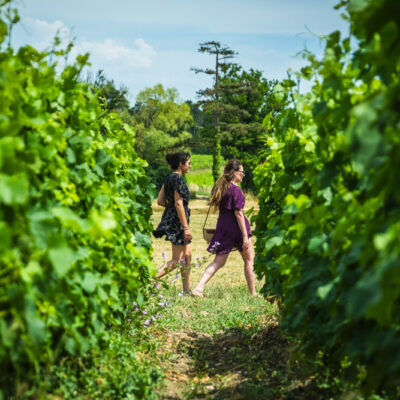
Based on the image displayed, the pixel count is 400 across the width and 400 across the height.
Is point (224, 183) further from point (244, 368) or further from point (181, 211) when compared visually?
point (244, 368)

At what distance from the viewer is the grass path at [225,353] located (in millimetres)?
3490

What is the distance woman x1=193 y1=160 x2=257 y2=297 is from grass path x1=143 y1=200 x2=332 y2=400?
1.34 feet

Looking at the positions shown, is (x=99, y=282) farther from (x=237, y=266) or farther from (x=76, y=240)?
(x=237, y=266)

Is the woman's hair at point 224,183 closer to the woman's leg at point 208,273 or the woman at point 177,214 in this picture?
the woman at point 177,214

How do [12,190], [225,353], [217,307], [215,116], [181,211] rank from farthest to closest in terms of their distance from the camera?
[215,116]
[181,211]
[217,307]
[225,353]
[12,190]

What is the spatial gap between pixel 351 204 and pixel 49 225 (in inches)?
56.2

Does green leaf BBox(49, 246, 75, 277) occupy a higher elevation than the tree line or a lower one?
lower

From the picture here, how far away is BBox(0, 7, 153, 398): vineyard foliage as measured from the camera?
2.05 m

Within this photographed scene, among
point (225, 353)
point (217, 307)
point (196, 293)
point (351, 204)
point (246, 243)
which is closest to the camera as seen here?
point (351, 204)

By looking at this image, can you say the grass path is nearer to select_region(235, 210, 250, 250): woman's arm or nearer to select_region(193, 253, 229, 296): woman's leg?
select_region(193, 253, 229, 296): woman's leg

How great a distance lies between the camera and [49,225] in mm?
2127

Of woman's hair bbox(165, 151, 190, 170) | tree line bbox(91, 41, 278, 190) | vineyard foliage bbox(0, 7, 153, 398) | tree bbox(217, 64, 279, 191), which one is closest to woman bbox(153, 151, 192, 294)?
woman's hair bbox(165, 151, 190, 170)

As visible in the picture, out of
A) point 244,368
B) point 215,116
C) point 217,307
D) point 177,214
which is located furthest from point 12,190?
point 215,116

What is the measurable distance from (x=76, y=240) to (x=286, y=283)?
1.53 metres
